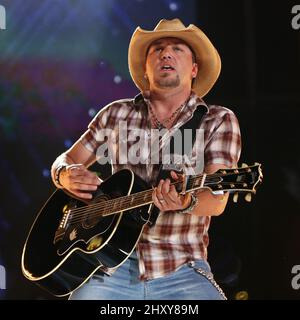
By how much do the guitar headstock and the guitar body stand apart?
36 centimetres

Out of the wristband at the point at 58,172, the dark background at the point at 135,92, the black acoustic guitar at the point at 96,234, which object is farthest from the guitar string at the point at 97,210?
the dark background at the point at 135,92

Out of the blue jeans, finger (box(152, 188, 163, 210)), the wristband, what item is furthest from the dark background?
finger (box(152, 188, 163, 210))

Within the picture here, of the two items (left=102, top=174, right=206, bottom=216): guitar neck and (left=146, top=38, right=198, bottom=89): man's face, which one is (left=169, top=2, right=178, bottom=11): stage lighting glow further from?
(left=102, top=174, right=206, bottom=216): guitar neck

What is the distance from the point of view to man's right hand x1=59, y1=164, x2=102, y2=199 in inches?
106

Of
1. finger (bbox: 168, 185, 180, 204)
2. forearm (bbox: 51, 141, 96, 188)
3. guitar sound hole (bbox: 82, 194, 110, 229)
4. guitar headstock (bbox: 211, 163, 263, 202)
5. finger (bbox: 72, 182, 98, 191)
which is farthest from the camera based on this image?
forearm (bbox: 51, 141, 96, 188)

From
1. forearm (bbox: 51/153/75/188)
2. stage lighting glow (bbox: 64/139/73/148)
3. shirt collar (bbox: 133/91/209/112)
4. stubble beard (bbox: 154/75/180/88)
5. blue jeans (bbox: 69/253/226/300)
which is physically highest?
stubble beard (bbox: 154/75/180/88)

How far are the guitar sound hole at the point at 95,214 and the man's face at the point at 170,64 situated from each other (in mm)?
599

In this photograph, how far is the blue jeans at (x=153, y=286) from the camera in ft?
8.59

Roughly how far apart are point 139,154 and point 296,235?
83 centimetres

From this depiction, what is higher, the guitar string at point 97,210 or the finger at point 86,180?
the finger at point 86,180

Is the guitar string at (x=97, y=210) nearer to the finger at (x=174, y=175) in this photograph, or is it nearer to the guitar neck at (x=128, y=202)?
the guitar neck at (x=128, y=202)
